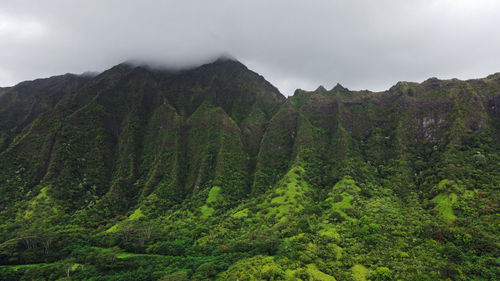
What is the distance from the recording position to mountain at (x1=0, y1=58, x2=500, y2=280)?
7031cm

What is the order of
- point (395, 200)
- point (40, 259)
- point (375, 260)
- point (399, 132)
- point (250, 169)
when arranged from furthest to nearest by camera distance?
point (250, 169) → point (399, 132) → point (395, 200) → point (40, 259) → point (375, 260)

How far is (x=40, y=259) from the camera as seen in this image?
90000 mm

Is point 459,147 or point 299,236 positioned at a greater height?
point 459,147

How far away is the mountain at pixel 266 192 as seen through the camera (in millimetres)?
70312

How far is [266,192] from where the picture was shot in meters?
135

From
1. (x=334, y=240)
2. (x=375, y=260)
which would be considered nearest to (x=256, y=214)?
(x=334, y=240)

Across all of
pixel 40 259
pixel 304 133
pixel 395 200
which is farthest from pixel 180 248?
pixel 304 133

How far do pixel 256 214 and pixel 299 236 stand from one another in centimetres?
3457

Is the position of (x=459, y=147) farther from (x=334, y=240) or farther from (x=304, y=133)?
(x=334, y=240)

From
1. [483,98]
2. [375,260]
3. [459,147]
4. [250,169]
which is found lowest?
[375,260]

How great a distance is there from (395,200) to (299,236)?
58.7 m

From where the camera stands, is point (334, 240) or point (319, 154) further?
point (319, 154)

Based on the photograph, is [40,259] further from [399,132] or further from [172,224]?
[399,132]

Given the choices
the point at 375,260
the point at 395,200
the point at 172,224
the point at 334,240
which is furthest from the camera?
the point at 172,224
